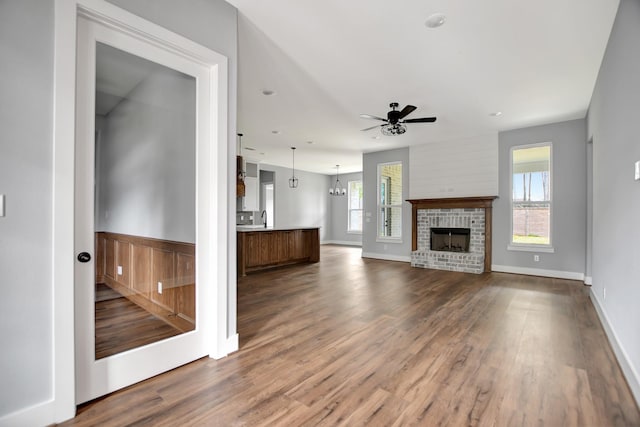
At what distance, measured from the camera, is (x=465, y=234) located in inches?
275

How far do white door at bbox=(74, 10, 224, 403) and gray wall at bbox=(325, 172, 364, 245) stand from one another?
9914 mm

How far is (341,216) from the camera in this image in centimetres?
1279

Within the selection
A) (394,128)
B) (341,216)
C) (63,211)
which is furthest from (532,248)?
(341,216)

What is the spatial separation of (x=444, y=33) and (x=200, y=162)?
2.59 meters

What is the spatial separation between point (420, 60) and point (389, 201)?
17.0 ft

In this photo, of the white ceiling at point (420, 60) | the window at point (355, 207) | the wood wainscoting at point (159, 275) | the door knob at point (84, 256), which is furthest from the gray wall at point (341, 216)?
the door knob at point (84, 256)

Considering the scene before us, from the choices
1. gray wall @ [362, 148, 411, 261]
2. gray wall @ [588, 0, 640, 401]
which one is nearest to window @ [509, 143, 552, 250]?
gray wall @ [362, 148, 411, 261]

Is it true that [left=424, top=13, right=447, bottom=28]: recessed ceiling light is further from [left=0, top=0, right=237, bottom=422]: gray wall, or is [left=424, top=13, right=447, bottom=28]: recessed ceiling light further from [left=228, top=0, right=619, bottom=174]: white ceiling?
[left=0, top=0, right=237, bottom=422]: gray wall

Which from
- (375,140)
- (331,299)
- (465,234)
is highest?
(375,140)

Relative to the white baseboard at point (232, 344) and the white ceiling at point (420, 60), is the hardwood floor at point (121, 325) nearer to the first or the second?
the white baseboard at point (232, 344)

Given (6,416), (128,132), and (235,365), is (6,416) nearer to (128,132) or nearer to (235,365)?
(235,365)

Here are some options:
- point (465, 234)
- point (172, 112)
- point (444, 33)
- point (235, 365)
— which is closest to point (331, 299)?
point (235, 365)

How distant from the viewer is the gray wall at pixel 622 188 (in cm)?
218

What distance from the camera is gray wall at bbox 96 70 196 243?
91.6 inches
